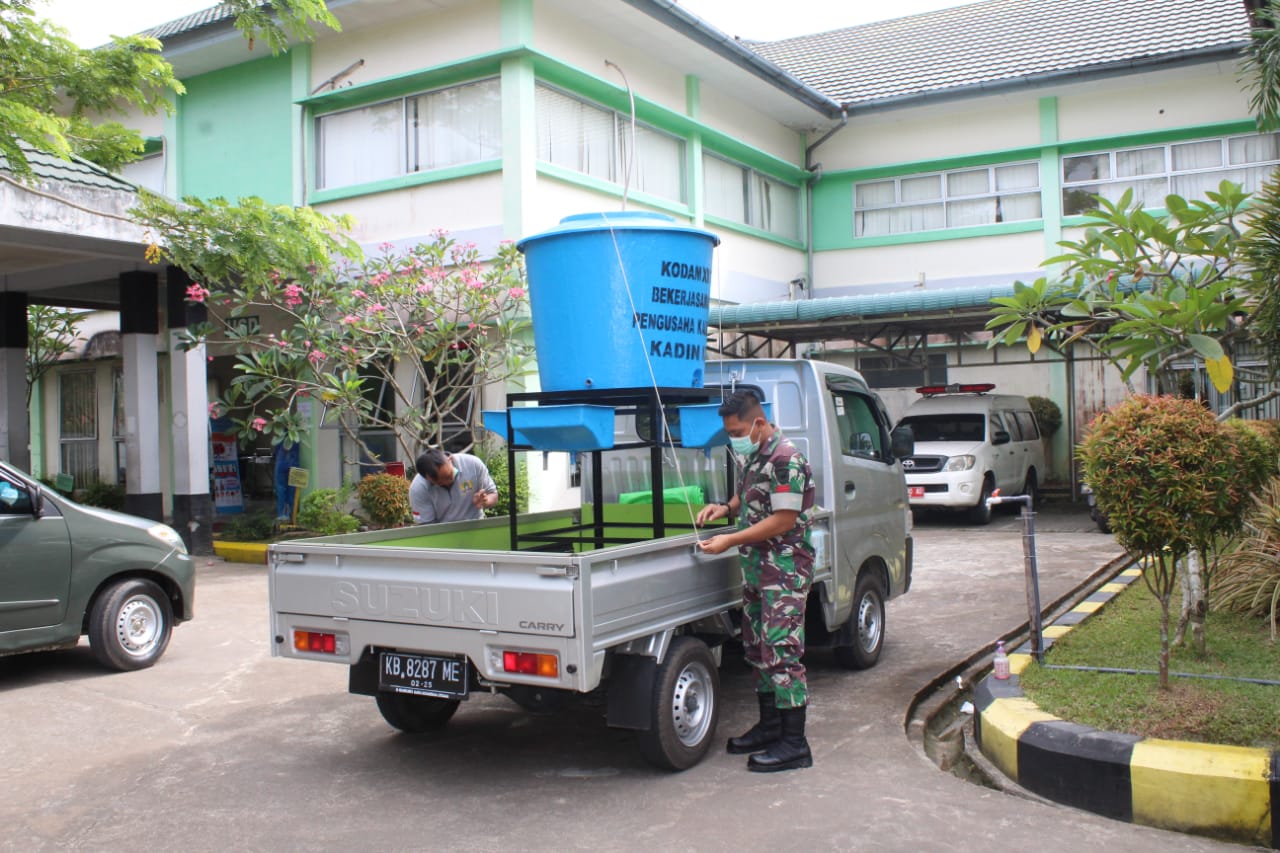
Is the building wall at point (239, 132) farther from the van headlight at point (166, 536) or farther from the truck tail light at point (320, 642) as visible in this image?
the truck tail light at point (320, 642)

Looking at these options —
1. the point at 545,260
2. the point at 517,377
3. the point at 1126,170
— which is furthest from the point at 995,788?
the point at 1126,170

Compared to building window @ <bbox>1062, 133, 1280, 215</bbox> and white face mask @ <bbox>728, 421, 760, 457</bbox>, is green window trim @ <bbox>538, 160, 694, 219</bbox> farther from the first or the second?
white face mask @ <bbox>728, 421, 760, 457</bbox>

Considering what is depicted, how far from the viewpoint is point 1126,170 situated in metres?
18.4

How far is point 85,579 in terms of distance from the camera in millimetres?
7352

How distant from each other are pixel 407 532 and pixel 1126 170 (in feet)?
53.4

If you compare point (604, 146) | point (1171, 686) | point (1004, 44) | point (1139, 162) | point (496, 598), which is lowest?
point (1171, 686)

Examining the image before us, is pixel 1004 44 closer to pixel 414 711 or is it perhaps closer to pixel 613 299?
pixel 613 299

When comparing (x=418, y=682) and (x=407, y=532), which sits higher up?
(x=407, y=532)

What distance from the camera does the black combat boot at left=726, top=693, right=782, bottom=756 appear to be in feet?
17.6

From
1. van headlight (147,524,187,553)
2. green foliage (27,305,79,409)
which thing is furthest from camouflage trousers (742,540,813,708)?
green foliage (27,305,79,409)

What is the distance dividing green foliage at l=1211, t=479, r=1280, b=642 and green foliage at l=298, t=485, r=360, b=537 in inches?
371

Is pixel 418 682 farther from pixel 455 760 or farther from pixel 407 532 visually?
pixel 407 532

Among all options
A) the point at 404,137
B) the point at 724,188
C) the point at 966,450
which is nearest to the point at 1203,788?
the point at 966,450

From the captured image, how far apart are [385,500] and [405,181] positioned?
460 cm
